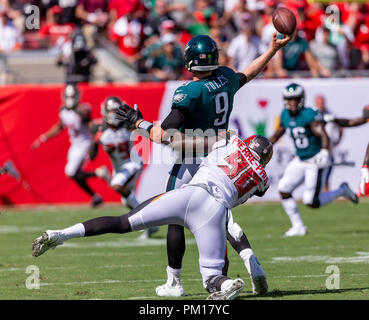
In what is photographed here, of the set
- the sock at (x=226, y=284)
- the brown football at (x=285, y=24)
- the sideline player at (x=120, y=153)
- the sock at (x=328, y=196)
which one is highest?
the brown football at (x=285, y=24)

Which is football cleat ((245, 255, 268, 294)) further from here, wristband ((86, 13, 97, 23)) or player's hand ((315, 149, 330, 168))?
wristband ((86, 13, 97, 23))

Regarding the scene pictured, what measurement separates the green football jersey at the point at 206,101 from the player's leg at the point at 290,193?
434cm

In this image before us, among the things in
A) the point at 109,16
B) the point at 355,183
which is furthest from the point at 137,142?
the point at 109,16

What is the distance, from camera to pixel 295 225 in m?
10.5

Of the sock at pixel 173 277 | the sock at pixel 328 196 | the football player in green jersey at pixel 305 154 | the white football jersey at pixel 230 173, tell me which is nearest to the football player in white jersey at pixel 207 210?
the white football jersey at pixel 230 173

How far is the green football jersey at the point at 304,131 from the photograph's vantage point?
1093 centimetres

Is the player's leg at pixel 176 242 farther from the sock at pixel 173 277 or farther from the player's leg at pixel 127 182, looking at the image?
the player's leg at pixel 127 182

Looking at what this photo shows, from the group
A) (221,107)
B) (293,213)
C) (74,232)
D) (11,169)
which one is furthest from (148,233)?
(74,232)

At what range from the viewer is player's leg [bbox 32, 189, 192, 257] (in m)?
5.77

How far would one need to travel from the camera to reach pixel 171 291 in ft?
20.8

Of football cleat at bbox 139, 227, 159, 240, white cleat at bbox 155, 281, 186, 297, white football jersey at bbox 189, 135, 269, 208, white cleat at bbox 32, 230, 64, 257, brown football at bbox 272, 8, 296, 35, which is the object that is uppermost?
brown football at bbox 272, 8, 296, 35

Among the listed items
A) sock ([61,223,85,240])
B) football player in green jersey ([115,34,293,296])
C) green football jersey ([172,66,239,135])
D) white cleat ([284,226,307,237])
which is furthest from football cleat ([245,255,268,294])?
white cleat ([284,226,307,237])

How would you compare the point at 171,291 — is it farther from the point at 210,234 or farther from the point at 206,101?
the point at 206,101

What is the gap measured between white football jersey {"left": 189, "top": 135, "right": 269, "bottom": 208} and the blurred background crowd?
30.4 feet
